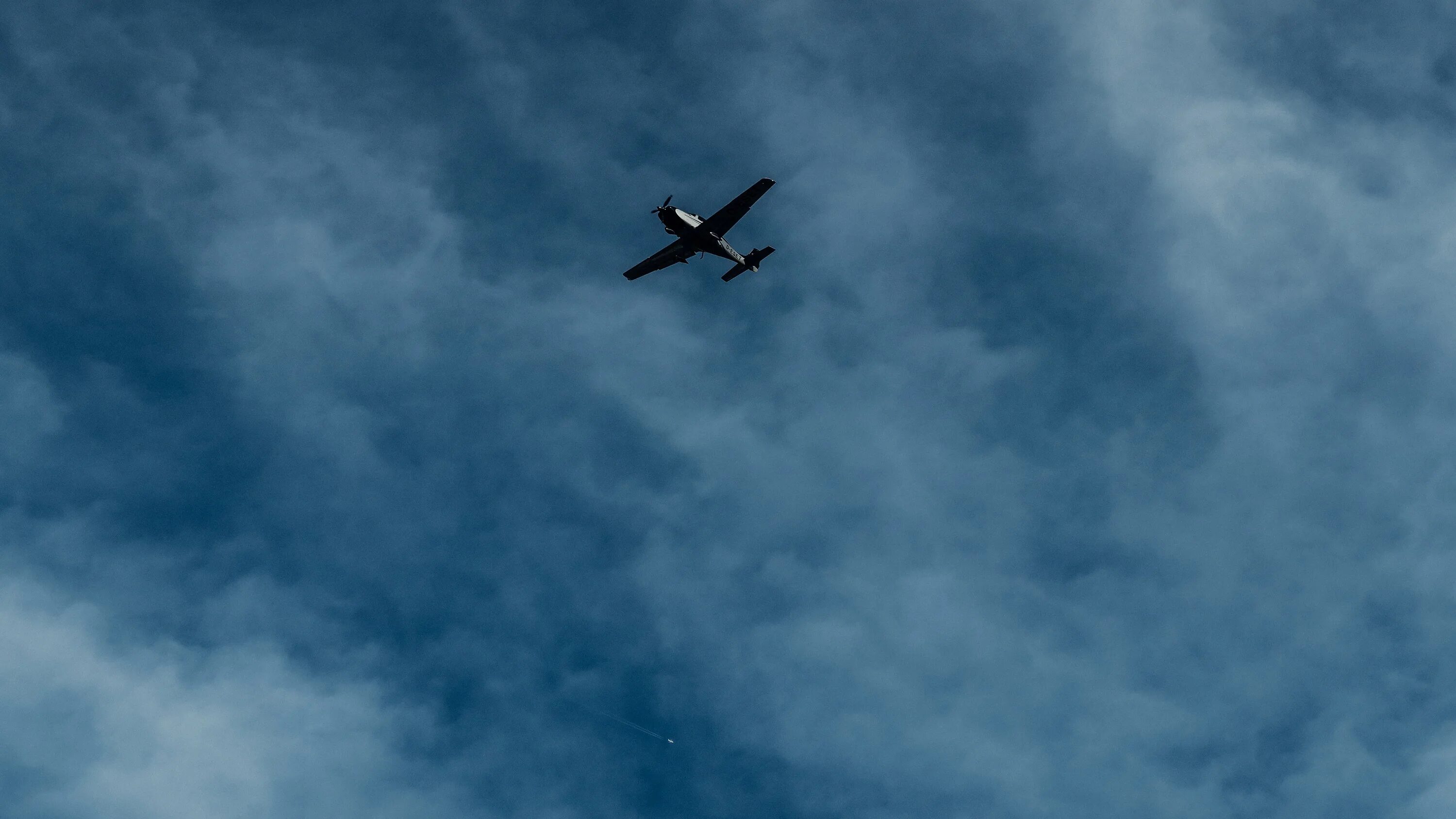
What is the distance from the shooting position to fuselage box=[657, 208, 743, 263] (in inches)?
5059

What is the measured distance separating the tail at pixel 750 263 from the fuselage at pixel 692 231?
647 centimetres

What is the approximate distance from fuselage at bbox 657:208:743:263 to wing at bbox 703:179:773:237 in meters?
0.72

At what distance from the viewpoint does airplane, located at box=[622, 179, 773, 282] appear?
128 m

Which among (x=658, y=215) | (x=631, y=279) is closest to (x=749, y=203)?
(x=658, y=215)

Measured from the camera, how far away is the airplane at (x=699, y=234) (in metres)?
128

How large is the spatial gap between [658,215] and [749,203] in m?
10.1

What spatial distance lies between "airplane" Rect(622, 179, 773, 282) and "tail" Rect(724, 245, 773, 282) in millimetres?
59

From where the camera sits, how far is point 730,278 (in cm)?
14488

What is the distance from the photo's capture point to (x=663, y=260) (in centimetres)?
13800

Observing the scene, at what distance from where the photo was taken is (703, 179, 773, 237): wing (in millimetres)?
126812

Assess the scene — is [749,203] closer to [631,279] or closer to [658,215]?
[658,215]

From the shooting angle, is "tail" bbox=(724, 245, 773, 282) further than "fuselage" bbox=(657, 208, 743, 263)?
Yes

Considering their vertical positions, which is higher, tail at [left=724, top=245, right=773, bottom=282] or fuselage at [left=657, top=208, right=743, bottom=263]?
tail at [left=724, top=245, right=773, bottom=282]

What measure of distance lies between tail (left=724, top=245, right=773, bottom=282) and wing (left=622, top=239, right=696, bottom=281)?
8.63 metres
